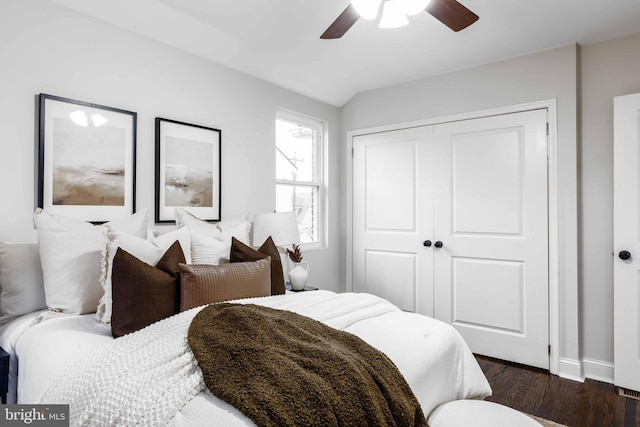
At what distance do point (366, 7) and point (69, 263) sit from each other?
187 centimetres

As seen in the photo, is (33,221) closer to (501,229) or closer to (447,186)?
(447,186)

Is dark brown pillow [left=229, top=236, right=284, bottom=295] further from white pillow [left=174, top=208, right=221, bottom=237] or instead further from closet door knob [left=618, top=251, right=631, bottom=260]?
closet door knob [left=618, top=251, right=631, bottom=260]

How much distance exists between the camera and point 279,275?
225 cm

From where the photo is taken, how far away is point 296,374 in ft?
3.66

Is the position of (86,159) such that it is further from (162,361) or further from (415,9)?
(415,9)

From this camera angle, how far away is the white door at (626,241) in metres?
A: 2.60

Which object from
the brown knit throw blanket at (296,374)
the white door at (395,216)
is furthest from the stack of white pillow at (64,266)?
the white door at (395,216)

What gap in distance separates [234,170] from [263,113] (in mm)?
624

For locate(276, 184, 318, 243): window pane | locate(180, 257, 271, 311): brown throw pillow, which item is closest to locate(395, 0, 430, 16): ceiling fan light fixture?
locate(180, 257, 271, 311): brown throw pillow

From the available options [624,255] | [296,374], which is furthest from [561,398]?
[296,374]

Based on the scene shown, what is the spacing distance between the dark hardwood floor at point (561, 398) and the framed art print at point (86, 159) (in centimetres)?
279

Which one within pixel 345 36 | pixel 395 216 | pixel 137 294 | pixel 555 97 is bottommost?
pixel 137 294

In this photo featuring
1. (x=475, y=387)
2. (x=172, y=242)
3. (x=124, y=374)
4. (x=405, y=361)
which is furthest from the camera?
(x=172, y=242)

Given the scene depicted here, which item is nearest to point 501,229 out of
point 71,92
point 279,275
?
point 279,275
